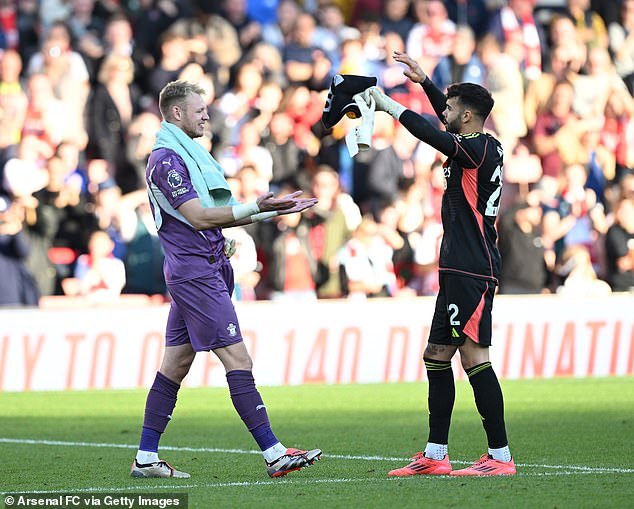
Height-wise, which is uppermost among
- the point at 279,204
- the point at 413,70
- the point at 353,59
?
the point at 353,59

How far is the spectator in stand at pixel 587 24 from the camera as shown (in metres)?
23.8

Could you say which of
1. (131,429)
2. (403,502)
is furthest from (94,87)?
(403,502)

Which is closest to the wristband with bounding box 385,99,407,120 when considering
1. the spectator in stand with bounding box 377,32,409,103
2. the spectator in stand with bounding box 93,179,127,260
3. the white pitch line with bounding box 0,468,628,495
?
the white pitch line with bounding box 0,468,628,495

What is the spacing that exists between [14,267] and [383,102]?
9773 mm

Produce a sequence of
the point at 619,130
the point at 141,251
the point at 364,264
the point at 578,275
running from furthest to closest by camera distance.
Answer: the point at 619,130 < the point at 578,275 < the point at 364,264 < the point at 141,251

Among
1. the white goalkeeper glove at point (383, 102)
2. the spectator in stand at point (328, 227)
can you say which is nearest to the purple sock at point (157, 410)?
the white goalkeeper glove at point (383, 102)

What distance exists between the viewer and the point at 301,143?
68.0 ft

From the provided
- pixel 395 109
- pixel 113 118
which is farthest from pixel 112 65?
pixel 395 109

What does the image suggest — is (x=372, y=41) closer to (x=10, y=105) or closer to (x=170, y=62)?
(x=170, y=62)

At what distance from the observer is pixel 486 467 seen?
9.42 m

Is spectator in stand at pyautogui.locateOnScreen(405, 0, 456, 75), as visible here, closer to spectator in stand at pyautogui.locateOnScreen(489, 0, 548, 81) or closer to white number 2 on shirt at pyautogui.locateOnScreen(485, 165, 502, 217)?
spectator in stand at pyautogui.locateOnScreen(489, 0, 548, 81)

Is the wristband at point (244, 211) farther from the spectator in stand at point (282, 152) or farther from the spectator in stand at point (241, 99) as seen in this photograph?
the spectator in stand at point (241, 99)

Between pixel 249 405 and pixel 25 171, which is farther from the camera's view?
pixel 25 171

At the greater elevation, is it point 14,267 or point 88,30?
point 88,30
